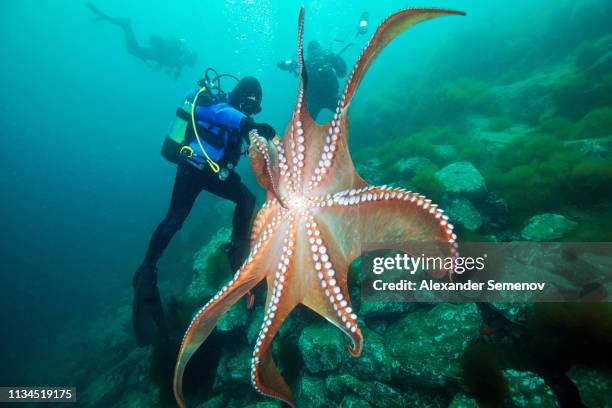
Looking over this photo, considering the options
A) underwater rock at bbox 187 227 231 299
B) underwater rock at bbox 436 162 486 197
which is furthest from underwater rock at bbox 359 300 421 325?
underwater rock at bbox 187 227 231 299

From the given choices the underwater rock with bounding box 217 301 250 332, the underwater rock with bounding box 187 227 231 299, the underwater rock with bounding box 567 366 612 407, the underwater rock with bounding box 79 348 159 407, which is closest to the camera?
the underwater rock with bounding box 567 366 612 407

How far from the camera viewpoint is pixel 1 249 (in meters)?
43.3

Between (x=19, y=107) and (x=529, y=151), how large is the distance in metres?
174

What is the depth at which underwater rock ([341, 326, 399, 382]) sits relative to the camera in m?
4.02

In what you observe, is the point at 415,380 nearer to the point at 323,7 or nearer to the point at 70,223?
the point at 70,223

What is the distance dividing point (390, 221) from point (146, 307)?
5.46 meters

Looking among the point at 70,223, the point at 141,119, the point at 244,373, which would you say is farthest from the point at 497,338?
the point at 141,119

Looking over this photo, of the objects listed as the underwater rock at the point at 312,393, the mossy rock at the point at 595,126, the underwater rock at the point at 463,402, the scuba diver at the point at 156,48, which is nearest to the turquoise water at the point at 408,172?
the mossy rock at the point at 595,126

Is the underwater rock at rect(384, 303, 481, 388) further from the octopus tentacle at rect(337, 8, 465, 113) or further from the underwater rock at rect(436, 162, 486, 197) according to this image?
the octopus tentacle at rect(337, 8, 465, 113)

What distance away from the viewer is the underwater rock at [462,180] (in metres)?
6.20

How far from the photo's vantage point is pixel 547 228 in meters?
4.78

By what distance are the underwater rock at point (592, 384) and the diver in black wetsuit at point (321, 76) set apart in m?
10.8

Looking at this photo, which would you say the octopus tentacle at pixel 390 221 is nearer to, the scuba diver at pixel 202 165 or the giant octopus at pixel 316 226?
the giant octopus at pixel 316 226

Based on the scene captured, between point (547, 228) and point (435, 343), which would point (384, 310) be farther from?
point (547, 228)
